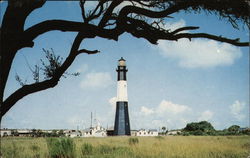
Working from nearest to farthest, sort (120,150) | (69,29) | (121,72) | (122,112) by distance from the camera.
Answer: (69,29)
(120,150)
(122,112)
(121,72)

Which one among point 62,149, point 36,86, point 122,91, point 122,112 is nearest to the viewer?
point 36,86

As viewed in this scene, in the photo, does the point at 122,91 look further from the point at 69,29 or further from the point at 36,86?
the point at 69,29

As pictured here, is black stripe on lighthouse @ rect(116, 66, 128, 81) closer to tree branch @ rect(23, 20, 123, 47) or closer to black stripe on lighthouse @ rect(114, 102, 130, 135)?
black stripe on lighthouse @ rect(114, 102, 130, 135)

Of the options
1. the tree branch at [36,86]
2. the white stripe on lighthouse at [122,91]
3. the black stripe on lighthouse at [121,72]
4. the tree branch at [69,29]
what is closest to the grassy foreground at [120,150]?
the tree branch at [36,86]

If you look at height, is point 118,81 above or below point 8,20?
above

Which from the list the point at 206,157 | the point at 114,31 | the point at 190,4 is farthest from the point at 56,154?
the point at 190,4

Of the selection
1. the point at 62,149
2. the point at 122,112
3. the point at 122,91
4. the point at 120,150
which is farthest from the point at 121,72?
the point at 62,149

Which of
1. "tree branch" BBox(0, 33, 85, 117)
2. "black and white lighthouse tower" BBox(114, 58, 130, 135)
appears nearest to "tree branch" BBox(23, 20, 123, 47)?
"tree branch" BBox(0, 33, 85, 117)

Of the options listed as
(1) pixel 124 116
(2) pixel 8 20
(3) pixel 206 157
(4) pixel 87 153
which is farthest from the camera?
(1) pixel 124 116

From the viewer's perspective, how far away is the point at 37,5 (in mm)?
4289

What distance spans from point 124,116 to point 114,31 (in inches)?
1726

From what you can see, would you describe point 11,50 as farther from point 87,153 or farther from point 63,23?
point 87,153

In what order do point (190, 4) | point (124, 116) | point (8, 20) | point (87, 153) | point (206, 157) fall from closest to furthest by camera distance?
point (190, 4) < point (8, 20) < point (206, 157) < point (87, 153) < point (124, 116)

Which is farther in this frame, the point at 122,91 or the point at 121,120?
the point at 122,91
